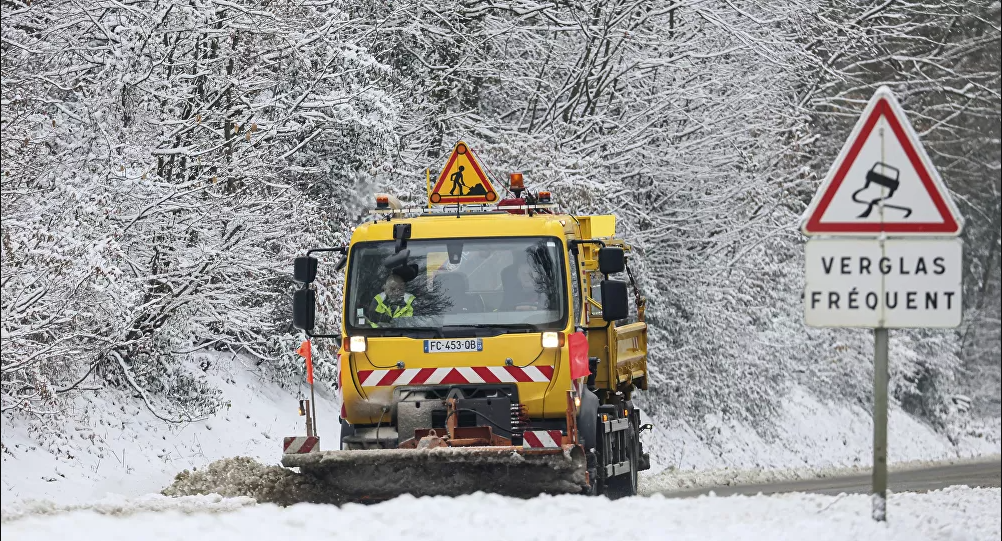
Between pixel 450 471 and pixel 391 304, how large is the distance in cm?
176

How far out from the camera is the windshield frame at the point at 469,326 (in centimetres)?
1117

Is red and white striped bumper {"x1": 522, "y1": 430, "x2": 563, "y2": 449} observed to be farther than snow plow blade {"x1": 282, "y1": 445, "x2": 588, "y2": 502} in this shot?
Yes

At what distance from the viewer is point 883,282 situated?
6859mm

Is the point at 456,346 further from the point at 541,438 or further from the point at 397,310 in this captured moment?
the point at 541,438

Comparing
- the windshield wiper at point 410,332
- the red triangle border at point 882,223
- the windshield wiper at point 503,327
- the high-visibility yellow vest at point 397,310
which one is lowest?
the windshield wiper at point 410,332

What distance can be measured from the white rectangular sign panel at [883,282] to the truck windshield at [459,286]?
14.6ft

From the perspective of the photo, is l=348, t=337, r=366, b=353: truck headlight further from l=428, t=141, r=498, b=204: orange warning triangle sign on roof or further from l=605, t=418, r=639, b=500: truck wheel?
l=428, t=141, r=498, b=204: orange warning triangle sign on roof

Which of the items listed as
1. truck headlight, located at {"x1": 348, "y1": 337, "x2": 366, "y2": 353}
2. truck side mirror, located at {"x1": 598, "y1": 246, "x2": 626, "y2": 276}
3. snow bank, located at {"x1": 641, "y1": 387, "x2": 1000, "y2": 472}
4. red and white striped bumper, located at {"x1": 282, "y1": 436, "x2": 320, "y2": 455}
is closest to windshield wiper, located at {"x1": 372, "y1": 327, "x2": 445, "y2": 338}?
truck headlight, located at {"x1": 348, "y1": 337, "x2": 366, "y2": 353}

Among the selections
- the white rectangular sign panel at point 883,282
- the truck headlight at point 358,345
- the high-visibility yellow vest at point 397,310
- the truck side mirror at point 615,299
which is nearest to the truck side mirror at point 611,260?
the truck side mirror at point 615,299

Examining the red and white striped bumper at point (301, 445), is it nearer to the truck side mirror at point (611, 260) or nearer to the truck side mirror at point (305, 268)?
the truck side mirror at point (305, 268)

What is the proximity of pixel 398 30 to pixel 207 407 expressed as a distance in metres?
6.81

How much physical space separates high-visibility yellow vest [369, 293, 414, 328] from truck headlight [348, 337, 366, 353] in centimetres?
16

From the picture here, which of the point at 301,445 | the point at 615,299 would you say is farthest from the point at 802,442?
the point at 301,445

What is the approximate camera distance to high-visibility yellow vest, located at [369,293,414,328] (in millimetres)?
11367
